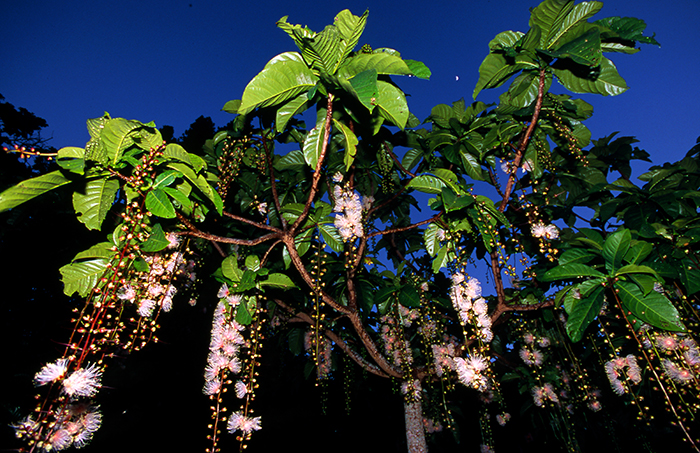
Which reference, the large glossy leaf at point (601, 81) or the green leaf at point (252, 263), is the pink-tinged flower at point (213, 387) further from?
the large glossy leaf at point (601, 81)

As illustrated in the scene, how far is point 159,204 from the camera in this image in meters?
1.27

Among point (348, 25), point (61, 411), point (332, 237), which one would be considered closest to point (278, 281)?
point (332, 237)

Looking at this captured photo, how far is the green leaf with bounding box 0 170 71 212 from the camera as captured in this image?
3.26 feet

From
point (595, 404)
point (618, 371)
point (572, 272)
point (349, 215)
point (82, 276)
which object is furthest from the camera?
point (595, 404)

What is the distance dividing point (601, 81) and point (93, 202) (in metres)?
2.65

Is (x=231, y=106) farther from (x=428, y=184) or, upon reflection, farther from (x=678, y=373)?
(x=678, y=373)

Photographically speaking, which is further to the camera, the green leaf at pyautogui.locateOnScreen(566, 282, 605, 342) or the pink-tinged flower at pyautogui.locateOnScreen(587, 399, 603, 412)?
the pink-tinged flower at pyautogui.locateOnScreen(587, 399, 603, 412)

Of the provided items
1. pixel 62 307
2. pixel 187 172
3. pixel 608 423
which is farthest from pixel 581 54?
pixel 62 307

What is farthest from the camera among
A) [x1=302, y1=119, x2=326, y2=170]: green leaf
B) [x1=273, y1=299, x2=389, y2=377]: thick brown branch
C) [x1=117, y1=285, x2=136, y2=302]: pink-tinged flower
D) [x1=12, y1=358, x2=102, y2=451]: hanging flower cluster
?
[x1=273, y1=299, x2=389, y2=377]: thick brown branch

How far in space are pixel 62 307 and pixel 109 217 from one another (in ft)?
10.8

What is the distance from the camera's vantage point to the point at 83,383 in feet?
3.24

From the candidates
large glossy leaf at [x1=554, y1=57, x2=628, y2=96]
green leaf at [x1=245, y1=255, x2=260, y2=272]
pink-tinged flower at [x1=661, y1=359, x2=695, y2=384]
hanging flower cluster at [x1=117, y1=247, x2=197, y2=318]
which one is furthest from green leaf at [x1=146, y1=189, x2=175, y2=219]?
pink-tinged flower at [x1=661, y1=359, x2=695, y2=384]

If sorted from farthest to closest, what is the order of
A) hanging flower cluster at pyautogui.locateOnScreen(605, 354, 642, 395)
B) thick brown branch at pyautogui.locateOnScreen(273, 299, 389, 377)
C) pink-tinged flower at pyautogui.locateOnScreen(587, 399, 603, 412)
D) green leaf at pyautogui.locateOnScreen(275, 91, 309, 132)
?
pink-tinged flower at pyautogui.locateOnScreen(587, 399, 603, 412) < thick brown branch at pyautogui.locateOnScreen(273, 299, 389, 377) < hanging flower cluster at pyautogui.locateOnScreen(605, 354, 642, 395) < green leaf at pyautogui.locateOnScreen(275, 91, 309, 132)

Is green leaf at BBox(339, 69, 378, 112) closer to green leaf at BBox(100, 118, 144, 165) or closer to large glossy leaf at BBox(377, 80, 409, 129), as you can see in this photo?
large glossy leaf at BBox(377, 80, 409, 129)
